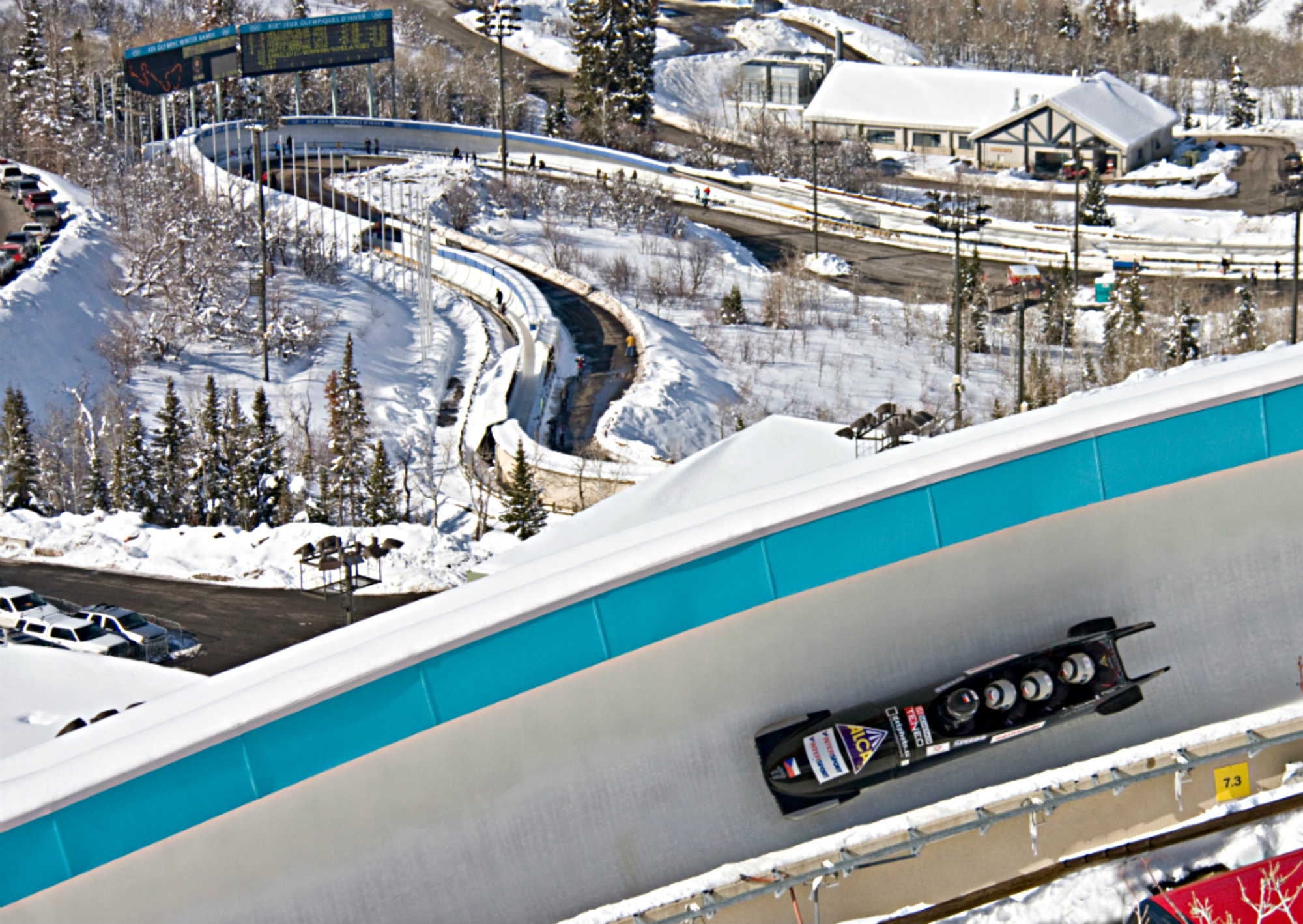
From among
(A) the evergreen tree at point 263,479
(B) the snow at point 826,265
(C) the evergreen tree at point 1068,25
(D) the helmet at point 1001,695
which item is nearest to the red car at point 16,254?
(A) the evergreen tree at point 263,479

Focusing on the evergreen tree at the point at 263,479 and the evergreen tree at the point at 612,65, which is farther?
the evergreen tree at the point at 612,65

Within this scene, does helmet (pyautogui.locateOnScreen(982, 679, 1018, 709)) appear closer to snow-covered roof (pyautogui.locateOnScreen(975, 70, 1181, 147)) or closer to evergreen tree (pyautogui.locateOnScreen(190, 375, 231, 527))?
evergreen tree (pyautogui.locateOnScreen(190, 375, 231, 527))

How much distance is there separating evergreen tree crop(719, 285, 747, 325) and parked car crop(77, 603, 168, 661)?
26.2 meters

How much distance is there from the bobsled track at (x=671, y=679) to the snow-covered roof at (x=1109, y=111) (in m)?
59.7

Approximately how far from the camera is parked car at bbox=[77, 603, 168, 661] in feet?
63.9

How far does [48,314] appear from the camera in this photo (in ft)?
129

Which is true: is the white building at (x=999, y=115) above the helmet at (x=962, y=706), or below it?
above

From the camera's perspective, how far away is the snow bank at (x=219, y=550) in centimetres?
2167

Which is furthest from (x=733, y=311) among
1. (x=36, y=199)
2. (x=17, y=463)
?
(x=36, y=199)

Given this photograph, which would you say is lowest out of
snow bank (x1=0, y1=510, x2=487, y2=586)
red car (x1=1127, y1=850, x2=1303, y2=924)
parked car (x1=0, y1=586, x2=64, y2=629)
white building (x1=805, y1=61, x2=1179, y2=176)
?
parked car (x1=0, y1=586, x2=64, y2=629)

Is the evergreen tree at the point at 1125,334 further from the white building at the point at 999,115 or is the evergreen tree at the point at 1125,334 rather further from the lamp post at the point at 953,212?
the white building at the point at 999,115

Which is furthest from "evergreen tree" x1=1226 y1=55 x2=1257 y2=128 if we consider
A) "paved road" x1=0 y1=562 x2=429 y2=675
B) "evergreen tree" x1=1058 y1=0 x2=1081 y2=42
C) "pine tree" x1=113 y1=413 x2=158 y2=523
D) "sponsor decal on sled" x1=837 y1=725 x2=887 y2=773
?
"sponsor decal on sled" x1=837 y1=725 x2=887 y2=773

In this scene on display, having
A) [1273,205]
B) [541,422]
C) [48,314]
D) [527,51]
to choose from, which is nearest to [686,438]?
[541,422]

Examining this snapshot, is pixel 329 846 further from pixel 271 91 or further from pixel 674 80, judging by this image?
pixel 674 80
